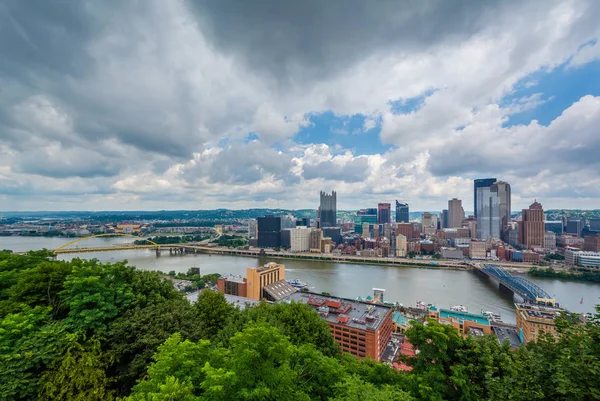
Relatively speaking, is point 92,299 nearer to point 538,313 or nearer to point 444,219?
point 538,313

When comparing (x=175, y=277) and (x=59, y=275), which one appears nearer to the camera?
(x=59, y=275)

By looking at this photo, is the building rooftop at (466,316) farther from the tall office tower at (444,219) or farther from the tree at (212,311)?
the tall office tower at (444,219)

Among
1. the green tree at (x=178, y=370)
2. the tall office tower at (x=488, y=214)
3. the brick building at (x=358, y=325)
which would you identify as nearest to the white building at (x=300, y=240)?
the brick building at (x=358, y=325)

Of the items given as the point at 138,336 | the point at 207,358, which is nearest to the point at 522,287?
the point at 207,358

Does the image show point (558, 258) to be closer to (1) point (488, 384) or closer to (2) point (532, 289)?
(2) point (532, 289)

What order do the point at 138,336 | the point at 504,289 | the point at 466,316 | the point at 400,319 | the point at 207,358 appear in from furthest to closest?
1. the point at 504,289
2. the point at 400,319
3. the point at 466,316
4. the point at 138,336
5. the point at 207,358

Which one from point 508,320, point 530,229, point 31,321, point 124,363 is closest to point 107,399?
point 124,363
